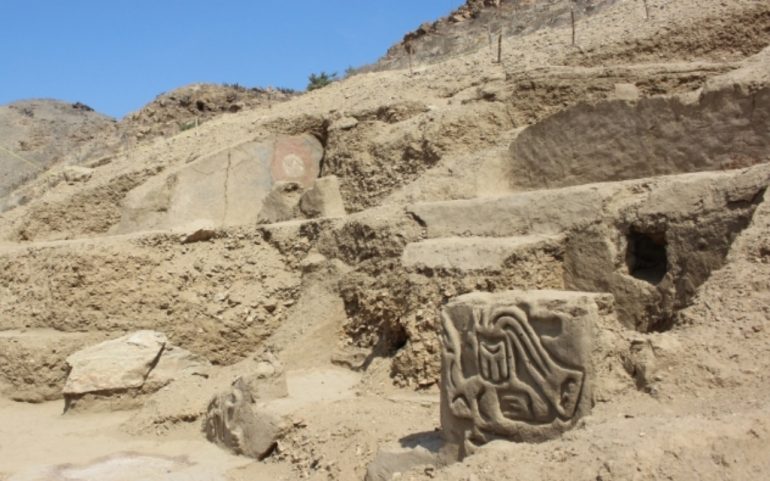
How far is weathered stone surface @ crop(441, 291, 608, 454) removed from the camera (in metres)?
4.72

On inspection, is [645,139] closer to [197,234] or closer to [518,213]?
[518,213]

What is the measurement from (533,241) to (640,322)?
44.8 inches

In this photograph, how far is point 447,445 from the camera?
5.23 metres

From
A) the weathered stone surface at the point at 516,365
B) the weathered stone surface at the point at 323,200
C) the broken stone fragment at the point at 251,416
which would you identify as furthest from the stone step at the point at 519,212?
the weathered stone surface at the point at 323,200

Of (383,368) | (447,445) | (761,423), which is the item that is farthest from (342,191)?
(761,423)

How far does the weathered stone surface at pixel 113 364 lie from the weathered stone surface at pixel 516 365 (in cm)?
498

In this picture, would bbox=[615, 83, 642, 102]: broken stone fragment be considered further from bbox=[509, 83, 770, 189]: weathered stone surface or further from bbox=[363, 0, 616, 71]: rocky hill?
bbox=[363, 0, 616, 71]: rocky hill

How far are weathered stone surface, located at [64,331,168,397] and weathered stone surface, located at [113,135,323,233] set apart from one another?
339 centimetres

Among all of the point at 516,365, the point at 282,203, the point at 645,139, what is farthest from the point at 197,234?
the point at 516,365

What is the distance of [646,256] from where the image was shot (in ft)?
22.6

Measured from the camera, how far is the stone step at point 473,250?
712 centimetres

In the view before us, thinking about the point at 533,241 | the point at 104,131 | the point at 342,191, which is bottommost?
the point at 533,241

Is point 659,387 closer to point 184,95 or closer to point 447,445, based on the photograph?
point 447,445

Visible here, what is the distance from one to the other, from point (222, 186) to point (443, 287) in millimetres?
6555
